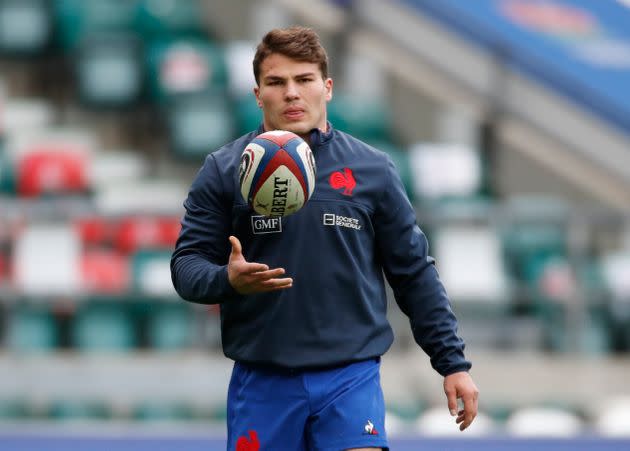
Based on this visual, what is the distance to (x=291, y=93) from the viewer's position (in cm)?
326

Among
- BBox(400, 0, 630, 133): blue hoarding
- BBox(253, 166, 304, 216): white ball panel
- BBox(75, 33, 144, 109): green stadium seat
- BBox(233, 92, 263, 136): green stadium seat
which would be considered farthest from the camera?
BBox(400, 0, 630, 133): blue hoarding

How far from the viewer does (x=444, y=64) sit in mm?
11312

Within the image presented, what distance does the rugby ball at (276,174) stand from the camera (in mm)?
3076

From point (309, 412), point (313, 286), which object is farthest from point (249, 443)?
point (313, 286)

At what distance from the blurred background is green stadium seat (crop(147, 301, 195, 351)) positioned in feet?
0.05

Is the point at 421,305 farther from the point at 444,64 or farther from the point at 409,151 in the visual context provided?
the point at 444,64

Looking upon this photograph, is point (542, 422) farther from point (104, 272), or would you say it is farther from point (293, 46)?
point (293, 46)

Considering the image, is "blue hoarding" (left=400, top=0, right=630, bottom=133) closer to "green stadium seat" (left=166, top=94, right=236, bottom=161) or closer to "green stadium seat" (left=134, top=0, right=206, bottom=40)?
"green stadium seat" (left=134, top=0, right=206, bottom=40)

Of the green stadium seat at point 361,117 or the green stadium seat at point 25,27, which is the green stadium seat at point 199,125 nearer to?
the green stadium seat at point 361,117

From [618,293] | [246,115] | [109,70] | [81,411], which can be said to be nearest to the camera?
[81,411]

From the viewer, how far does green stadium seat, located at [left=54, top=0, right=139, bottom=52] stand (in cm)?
1116

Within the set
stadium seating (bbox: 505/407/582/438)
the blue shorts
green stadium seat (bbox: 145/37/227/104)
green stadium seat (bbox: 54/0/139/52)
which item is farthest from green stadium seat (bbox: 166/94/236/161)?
the blue shorts

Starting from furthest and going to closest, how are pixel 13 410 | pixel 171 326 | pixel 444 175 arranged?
pixel 444 175, pixel 171 326, pixel 13 410

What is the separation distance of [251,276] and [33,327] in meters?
5.38
